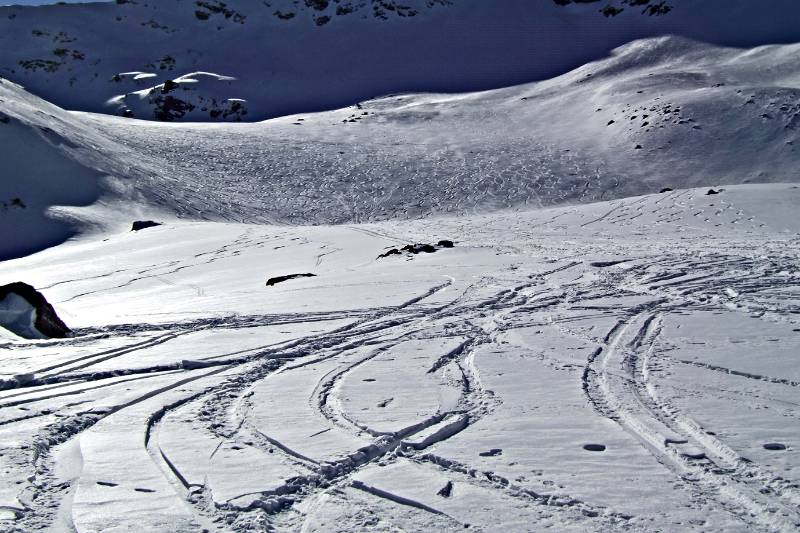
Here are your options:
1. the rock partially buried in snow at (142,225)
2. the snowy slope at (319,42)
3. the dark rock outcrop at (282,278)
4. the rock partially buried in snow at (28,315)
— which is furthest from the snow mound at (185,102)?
the rock partially buried in snow at (28,315)

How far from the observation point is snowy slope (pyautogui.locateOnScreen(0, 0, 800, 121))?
5369cm

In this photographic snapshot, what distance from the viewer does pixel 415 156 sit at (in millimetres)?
32562

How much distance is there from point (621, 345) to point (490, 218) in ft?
53.4

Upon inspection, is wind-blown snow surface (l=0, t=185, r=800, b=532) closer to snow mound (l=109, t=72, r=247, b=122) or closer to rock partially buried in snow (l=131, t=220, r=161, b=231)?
rock partially buried in snow (l=131, t=220, r=161, b=231)

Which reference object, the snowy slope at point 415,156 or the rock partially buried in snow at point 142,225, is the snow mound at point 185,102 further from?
the rock partially buried in snow at point 142,225

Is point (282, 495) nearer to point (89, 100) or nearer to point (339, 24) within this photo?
point (89, 100)

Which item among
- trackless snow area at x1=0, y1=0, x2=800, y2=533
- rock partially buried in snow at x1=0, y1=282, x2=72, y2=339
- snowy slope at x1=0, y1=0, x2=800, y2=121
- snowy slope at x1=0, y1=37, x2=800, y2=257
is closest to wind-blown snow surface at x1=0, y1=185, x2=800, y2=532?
trackless snow area at x1=0, y1=0, x2=800, y2=533

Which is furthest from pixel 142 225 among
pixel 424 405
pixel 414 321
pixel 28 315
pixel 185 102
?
pixel 185 102

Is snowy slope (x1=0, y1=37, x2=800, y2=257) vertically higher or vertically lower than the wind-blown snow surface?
higher

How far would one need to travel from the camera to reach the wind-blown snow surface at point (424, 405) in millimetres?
3557

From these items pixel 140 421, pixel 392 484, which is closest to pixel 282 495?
pixel 392 484

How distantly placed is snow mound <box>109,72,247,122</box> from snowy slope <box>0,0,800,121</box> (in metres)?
0.22

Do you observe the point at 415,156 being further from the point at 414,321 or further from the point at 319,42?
the point at 319,42

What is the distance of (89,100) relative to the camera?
59.2m
